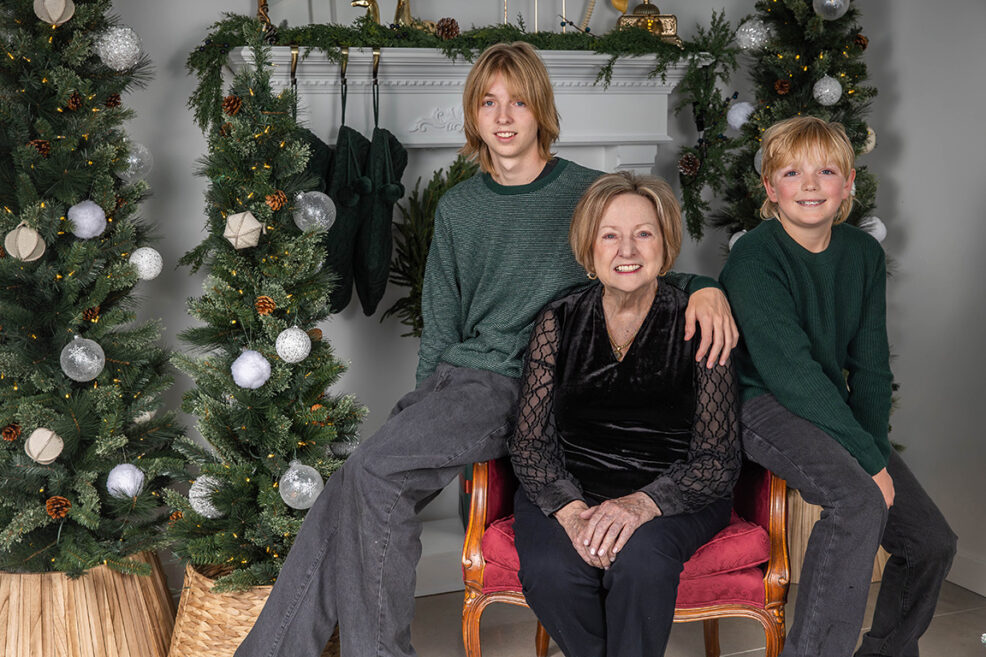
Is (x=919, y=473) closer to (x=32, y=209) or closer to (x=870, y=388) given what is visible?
(x=870, y=388)

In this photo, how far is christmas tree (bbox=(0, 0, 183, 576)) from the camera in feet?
7.53

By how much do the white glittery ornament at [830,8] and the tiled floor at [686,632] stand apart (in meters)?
1.76

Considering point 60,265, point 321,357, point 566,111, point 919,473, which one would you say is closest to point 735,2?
point 566,111

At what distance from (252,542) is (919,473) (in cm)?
218

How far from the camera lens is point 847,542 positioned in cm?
182

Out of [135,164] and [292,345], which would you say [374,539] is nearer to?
[292,345]

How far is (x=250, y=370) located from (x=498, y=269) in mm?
636

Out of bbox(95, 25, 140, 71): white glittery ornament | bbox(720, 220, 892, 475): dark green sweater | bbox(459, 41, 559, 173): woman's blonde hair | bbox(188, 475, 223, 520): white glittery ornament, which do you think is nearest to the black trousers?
bbox(720, 220, 892, 475): dark green sweater

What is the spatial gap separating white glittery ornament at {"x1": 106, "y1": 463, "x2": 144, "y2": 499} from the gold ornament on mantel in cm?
200

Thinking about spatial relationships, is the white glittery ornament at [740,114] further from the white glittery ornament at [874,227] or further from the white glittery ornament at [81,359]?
the white glittery ornament at [81,359]

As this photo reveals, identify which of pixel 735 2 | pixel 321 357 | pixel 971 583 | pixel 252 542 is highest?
pixel 735 2

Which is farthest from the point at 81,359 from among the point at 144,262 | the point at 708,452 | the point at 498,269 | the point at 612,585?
the point at 708,452

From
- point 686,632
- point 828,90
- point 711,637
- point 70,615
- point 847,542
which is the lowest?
point 686,632

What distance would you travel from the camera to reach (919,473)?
320cm
